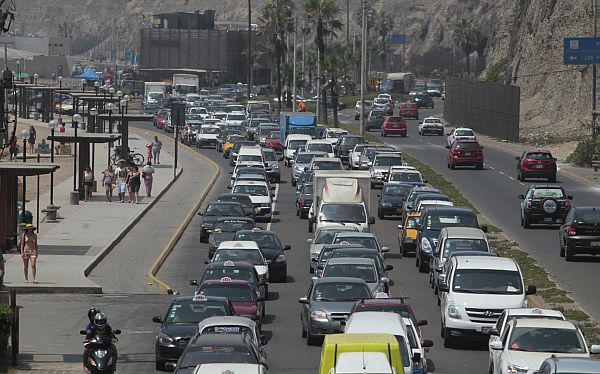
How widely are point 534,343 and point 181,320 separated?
269 inches

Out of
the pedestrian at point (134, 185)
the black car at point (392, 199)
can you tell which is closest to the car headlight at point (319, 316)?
the black car at point (392, 199)

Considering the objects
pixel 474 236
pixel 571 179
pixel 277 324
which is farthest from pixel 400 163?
pixel 277 324

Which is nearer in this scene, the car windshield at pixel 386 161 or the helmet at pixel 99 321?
the helmet at pixel 99 321

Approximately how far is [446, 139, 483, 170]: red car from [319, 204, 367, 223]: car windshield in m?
29.9

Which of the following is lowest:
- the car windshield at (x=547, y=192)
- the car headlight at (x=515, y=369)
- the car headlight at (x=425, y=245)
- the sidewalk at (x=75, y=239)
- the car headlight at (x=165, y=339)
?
the sidewalk at (x=75, y=239)

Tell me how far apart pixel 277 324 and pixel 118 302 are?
210 inches

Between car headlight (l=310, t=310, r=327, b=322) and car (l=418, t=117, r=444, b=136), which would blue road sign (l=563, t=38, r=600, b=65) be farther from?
car headlight (l=310, t=310, r=327, b=322)

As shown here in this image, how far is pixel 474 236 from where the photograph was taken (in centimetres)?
3756

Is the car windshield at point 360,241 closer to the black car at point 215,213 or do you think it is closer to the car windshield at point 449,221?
the car windshield at point 449,221

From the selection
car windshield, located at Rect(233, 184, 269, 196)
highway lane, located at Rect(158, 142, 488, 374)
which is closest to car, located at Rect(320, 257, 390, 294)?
highway lane, located at Rect(158, 142, 488, 374)

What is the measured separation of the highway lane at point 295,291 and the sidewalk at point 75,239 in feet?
7.67

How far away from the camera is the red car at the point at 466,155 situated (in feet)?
249

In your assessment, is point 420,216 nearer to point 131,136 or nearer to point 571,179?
point 571,179

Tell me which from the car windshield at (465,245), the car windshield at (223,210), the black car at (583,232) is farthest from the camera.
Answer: the car windshield at (223,210)
